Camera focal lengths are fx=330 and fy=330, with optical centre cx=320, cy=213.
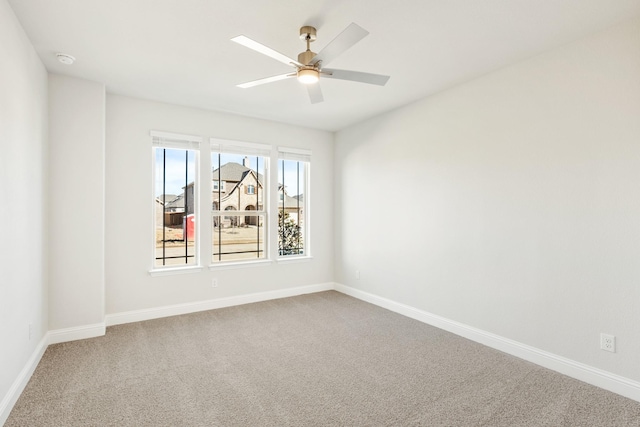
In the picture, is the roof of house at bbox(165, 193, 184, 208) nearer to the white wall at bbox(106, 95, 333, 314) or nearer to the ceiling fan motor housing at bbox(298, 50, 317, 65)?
the white wall at bbox(106, 95, 333, 314)

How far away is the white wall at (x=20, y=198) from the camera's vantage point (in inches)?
80.8

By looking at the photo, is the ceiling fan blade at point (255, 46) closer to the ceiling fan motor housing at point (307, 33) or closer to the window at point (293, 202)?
the ceiling fan motor housing at point (307, 33)

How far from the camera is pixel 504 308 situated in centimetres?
305

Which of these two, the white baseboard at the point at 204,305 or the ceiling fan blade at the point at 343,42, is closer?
the ceiling fan blade at the point at 343,42

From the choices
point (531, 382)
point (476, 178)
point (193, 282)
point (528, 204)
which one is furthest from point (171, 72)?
point (531, 382)

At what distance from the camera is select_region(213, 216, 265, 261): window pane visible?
14.8 feet

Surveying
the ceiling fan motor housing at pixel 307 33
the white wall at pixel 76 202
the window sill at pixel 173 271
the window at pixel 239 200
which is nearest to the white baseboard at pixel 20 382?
the white wall at pixel 76 202

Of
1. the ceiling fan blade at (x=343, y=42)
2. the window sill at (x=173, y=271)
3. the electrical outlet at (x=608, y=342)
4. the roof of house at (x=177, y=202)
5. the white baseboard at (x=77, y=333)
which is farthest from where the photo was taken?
the roof of house at (x=177, y=202)

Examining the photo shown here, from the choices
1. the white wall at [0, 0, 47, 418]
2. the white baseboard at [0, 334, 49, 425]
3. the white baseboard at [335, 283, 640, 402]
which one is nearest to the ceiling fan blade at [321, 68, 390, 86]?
the white wall at [0, 0, 47, 418]

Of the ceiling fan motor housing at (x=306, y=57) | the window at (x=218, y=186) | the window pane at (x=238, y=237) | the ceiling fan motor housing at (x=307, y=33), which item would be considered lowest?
the window pane at (x=238, y=237)

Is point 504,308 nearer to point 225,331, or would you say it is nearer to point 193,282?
point 225,331

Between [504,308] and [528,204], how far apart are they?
980 millimetres

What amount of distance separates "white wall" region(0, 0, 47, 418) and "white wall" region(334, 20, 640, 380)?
143 inches

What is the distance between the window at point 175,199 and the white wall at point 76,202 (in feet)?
2.28
